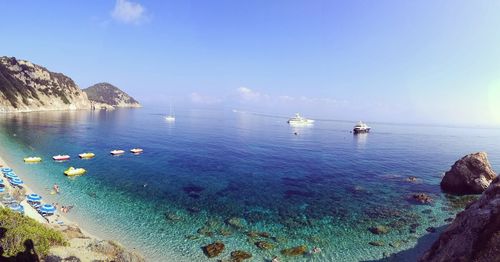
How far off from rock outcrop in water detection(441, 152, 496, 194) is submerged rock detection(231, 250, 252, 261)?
136ft

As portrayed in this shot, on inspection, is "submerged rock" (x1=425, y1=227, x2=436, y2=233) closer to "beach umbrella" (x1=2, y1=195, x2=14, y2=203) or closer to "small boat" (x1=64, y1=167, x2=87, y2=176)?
"beach umbrella" (x1=2, y1=195, x2=14, y2=203)

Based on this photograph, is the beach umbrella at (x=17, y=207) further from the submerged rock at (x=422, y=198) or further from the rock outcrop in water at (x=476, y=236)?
the submerged rock at (x=422, y=198)

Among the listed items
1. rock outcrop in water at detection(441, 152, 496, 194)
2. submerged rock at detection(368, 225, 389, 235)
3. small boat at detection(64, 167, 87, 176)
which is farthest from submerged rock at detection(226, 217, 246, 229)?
rock outcrop in water at detection(441, 152, 496, 194)

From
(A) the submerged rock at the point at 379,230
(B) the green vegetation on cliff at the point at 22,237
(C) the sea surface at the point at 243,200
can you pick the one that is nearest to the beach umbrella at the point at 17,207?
(C) the sea surface at the point at 243,200

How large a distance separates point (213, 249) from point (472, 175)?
1803 inches

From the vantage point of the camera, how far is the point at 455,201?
144ft

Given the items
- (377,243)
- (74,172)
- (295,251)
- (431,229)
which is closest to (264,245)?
(295,251)

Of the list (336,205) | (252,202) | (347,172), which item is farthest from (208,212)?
(347,172)

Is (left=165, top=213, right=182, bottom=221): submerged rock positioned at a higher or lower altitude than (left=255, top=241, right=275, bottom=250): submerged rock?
higher

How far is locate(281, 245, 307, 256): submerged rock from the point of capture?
26.8m

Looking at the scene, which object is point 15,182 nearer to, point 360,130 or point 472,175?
point 472,175

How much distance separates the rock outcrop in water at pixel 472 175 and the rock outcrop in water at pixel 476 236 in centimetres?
3385

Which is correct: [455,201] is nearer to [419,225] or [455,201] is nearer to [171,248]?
[419,225]

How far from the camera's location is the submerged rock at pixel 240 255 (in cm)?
2567
